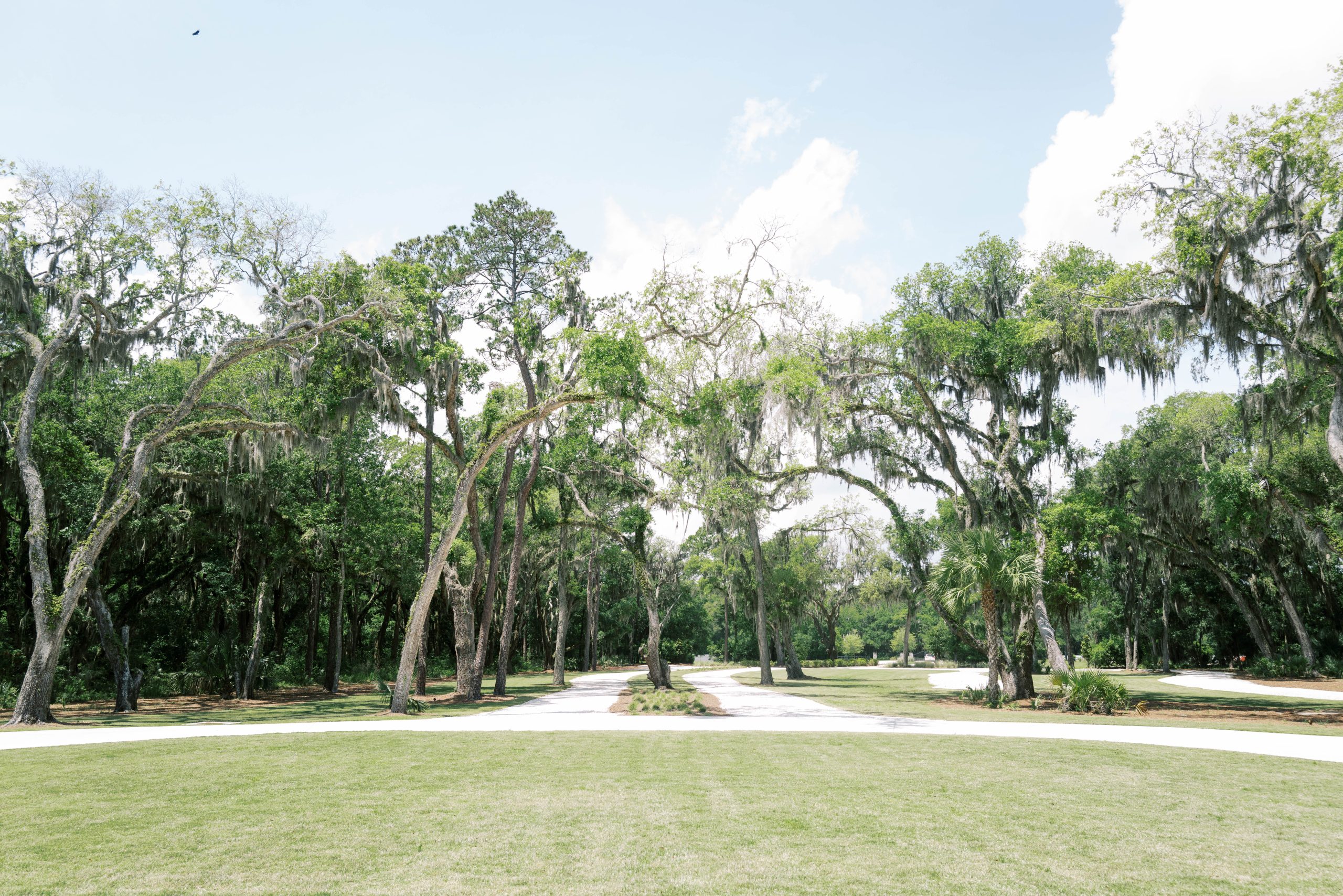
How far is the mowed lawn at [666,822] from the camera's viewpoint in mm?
4238

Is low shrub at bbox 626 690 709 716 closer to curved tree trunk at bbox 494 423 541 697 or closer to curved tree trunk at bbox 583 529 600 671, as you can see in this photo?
curved tree trunk at bbox 494 423 541 697

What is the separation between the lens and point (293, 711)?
16422 mm

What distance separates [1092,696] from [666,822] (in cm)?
1289

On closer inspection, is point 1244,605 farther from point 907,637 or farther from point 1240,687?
point 907,637

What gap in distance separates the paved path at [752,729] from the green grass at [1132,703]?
3.11 feet

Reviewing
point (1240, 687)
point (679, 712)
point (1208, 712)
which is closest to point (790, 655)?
point (1240, 687)

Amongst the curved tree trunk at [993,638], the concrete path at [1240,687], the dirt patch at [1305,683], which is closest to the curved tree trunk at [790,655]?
the concrete path at [1240,687]

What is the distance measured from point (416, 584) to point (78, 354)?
1375 centimetres

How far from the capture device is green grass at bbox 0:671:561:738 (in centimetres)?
1397

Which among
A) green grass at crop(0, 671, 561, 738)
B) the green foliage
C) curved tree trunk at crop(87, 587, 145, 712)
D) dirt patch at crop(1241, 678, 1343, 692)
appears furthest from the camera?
the green foliage

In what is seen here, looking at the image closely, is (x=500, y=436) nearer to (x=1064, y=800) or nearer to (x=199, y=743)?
(x=199, y=743)

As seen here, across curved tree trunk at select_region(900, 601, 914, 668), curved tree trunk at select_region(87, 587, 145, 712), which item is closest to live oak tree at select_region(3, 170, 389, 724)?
curved tree trunk at select_region(87, 587, 145, 712)

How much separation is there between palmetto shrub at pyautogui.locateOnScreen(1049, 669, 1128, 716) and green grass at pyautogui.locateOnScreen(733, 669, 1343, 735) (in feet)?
1.01

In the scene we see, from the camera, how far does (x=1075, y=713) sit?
14734 mm
